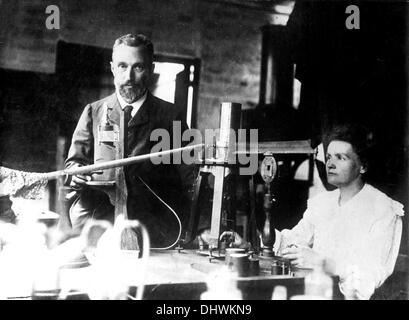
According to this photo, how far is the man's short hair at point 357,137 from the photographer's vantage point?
2342mm

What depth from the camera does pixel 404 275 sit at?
230cm

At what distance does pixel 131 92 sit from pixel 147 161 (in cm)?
39

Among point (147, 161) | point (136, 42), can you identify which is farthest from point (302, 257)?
point (136, 42)

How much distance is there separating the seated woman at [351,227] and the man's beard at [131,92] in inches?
43.2

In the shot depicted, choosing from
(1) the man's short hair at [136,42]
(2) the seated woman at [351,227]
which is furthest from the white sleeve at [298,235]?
(1) the man's short hair at [136,42]

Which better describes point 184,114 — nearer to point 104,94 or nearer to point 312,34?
point 104,94

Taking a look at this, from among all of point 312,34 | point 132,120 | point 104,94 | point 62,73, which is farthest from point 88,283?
point 312,34

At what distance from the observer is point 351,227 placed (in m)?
2.27

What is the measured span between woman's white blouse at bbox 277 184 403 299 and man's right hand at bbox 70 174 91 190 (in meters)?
1.10

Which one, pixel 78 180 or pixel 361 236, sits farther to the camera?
pixel 361 236

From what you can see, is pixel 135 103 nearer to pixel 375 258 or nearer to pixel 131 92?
pixel 131 92

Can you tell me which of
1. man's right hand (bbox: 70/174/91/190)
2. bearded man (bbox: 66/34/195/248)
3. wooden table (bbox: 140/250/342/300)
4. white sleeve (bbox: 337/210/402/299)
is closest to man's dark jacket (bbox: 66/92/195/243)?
bearded man (bbox: 66/34/195/248)

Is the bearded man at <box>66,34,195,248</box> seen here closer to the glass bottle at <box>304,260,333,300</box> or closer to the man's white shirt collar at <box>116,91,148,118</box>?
the man's white shirt collar at <box>116,91,148,118</box>

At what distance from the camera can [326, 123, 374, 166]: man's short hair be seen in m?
2.34
